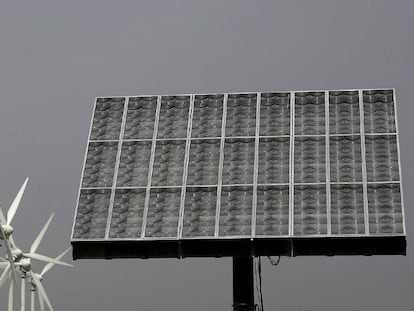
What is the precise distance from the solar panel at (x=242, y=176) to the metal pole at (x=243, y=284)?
4.23ft

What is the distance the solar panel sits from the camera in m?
40.2

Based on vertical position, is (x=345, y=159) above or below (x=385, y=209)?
above

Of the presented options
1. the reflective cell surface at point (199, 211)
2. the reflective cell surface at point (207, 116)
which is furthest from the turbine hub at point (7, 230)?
the reflective cell surface at point (207, 116)

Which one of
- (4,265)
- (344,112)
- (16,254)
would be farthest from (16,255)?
(344,112)

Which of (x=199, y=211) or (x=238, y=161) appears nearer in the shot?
(x=199, y=211)

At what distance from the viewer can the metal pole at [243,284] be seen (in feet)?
135

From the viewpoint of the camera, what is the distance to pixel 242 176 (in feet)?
138

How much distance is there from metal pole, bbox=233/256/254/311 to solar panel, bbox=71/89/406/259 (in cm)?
129

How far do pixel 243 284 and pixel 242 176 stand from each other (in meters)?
3.89

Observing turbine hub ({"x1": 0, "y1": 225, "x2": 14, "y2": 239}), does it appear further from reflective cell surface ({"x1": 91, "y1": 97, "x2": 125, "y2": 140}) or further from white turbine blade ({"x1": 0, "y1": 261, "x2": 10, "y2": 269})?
reflective cell surface ({"x1": 91, "y1": 97, "x2": 125, "y2": 140})

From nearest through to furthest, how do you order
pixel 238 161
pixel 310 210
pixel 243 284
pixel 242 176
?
pixel 310 210, pixel 243 284, pixel 242 176, pixel 238 161

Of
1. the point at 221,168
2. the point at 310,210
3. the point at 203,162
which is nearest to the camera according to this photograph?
the point at 310,210

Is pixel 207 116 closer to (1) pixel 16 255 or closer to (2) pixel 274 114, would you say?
(2) pixel 274 114

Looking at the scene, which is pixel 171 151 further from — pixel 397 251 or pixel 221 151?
pixel 397 251
